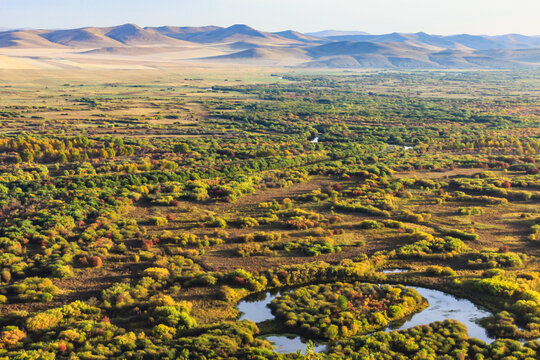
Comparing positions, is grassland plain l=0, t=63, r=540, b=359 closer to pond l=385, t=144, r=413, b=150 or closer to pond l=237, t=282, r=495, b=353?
pond l=237, t=282, r=495, b=353

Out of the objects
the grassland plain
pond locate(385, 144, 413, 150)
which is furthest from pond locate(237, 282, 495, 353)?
pond locate(385, 144, 413, 150)

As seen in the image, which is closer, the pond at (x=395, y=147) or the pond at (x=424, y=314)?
the pond at (x=424, y=314)

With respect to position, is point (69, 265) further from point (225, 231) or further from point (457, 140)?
point (457, 140)

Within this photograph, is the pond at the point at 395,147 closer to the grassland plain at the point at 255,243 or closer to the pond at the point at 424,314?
the grassland plain at the point at 255,243

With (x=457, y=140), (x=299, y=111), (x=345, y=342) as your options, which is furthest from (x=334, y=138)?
(x=345, y=342)

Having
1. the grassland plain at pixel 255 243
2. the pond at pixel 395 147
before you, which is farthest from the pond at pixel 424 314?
the pond at pixel 395 147

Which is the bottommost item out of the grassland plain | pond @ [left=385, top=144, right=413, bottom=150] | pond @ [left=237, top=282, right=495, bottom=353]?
pond @ [left=237, top=282, right=495, bottom=353]
